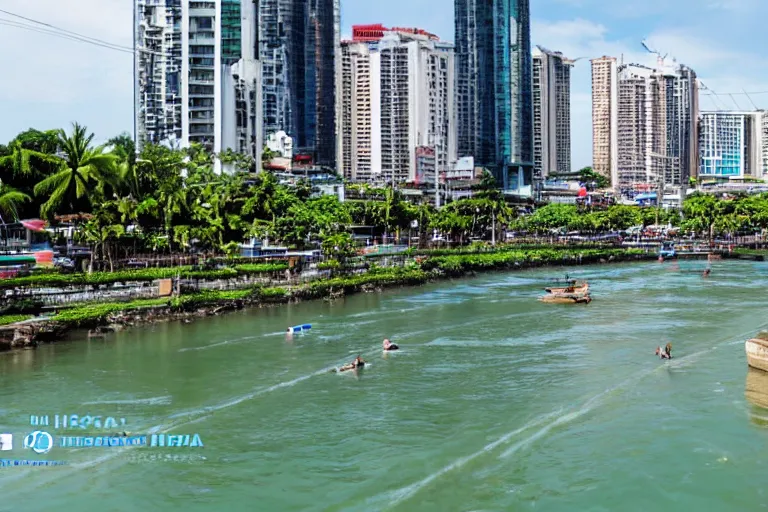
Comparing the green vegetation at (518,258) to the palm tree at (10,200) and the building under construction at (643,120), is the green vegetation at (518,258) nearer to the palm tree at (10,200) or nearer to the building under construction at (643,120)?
the palm tree at (10,200)

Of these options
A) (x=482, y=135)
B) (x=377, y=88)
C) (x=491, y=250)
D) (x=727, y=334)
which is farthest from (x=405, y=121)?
(x=727, y=334)

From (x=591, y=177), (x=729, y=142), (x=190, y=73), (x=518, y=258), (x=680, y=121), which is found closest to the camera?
(x=190, y=73)

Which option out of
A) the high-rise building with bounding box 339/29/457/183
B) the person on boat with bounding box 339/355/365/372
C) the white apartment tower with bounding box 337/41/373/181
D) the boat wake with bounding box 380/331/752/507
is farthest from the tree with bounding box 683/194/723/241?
the person on boat with bounding box 339/355/365/372

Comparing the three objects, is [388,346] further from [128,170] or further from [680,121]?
[680,121]

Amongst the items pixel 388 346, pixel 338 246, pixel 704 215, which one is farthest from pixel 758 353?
pixel 704 215

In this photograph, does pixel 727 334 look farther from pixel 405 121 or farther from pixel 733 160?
pixel 733 160

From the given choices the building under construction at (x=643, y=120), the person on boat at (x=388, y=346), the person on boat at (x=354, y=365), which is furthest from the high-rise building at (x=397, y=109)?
the person on boat at (x=354, y=365)
